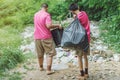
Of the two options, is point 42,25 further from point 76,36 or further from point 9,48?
point 9,48

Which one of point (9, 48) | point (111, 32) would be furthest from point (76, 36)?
point (111, 32)

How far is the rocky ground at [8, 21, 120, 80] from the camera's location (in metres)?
9.30

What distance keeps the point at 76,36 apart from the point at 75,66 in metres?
1.83

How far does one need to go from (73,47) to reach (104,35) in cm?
423

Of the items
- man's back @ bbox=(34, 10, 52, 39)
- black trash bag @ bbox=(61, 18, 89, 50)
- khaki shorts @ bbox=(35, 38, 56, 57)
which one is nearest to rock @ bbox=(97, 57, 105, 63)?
khaki shorts @ bbox=(35, 38, 56, 57)

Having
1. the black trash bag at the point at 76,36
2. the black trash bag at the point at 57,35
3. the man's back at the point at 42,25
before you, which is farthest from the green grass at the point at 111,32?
the black trash bag at the point at 76,36

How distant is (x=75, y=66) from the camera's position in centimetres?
1010

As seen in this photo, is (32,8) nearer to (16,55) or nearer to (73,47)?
(16,55)

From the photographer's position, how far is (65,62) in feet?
34.6

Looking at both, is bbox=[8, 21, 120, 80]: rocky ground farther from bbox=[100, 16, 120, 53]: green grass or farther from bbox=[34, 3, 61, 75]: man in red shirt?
bbox=[34, 3, 61, 75]: man in red shirt

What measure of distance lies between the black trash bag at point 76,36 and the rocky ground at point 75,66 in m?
1.01

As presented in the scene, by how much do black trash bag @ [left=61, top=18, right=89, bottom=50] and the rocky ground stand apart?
1.01m

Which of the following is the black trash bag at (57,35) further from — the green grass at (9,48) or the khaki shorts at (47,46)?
the green grass at (9,48)

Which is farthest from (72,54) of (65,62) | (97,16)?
(97,16)
